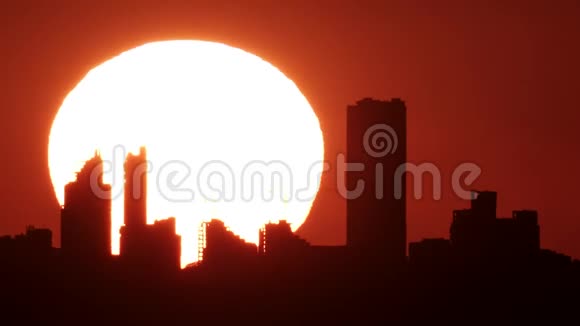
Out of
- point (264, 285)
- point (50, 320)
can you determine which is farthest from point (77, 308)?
point (264, 285)

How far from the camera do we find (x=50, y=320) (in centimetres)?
19488

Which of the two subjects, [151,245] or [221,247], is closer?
[151,245]

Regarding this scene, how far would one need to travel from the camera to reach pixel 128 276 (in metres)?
198

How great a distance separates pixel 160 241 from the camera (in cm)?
19200

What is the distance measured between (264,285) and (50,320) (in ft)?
66.4

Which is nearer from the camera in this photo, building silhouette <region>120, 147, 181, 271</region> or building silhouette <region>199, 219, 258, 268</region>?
building silhouette <region>120, 147, 181, 271</region>

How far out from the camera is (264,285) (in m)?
199

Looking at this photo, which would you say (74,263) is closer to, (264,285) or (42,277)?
(42,277)

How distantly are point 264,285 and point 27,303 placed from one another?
22104mm

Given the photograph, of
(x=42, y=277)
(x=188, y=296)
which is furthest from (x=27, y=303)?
(x=188, y=296)

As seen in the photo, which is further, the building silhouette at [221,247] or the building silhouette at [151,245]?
the building silhouette at [221,247]

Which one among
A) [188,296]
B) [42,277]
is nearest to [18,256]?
[42,277]

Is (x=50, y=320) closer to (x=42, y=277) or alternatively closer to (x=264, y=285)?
(x=42, y=277)

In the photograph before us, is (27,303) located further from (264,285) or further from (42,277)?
(264,285)
